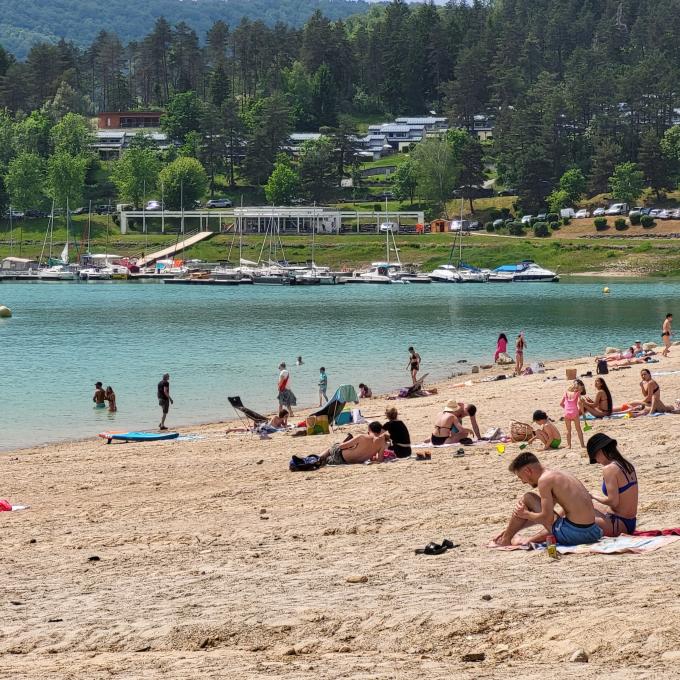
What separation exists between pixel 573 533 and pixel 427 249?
4142 inches

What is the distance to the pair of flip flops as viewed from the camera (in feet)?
41.5

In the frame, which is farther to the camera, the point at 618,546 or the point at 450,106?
the point at 450,106

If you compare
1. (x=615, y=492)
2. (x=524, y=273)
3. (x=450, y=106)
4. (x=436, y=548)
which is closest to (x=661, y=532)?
(x=615, y=492)

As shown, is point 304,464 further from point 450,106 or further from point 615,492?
point 450,106

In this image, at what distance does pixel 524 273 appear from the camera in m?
103

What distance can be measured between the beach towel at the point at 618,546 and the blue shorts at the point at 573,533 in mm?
50

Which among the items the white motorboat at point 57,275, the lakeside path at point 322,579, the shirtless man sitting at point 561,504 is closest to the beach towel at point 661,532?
the shirtless man sitting at point 561,504

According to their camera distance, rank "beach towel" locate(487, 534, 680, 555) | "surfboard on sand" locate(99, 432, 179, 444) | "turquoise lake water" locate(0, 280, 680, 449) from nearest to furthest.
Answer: "beach towel" locate(487, 534, 680, 555), "surfboard on sand" locate(99, 432, 179, 444), "turquoise lake water" locate(0, 280, 680, 449)

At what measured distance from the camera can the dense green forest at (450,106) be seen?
437ft

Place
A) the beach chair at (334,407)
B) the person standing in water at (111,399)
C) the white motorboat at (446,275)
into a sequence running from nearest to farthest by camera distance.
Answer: the beach chair at (334,407) < the person standing in water at (111,399) < the white motorboat at (446,275)

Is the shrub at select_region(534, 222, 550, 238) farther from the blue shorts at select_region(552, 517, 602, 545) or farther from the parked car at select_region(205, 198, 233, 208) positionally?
the blue shorts at select_region(552, 517, 602, 545)

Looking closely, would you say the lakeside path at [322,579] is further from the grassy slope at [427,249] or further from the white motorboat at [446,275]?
the grassy slope at [427,249]

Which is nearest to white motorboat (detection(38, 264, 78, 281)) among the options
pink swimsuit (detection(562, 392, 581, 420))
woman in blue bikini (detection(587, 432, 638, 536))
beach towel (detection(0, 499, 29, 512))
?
beach towel (detection(0, 499, 29, 512))

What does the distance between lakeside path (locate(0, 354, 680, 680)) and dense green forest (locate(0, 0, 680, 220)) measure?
10988 cm
